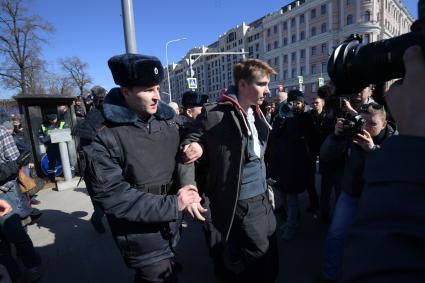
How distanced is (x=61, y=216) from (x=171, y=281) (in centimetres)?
366

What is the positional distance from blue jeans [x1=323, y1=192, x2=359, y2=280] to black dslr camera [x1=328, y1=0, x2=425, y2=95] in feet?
5.36

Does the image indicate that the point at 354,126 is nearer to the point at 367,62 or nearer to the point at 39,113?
the point at 367,62

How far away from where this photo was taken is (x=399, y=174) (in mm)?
510

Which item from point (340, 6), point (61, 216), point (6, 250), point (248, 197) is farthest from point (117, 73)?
point (340, 6)

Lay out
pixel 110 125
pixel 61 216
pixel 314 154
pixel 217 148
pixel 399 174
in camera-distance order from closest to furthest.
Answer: pixel 399 174
pixel 110 125
pixel 217 148
pixel 314 154
pixel 61 216

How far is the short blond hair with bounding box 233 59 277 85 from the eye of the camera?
2.11m

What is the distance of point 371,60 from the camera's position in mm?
795

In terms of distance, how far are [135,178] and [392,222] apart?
136 centimetres

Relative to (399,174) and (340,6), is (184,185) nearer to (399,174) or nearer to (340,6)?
(399,174)

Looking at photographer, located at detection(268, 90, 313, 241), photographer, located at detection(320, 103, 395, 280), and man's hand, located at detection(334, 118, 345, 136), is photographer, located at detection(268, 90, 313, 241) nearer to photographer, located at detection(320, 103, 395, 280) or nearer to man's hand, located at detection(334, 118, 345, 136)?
photographer, located at detection(320, 103, 395, 280)

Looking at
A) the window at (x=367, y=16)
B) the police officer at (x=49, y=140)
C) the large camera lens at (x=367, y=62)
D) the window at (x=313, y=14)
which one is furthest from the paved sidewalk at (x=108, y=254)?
the window at (x=313, y=14)

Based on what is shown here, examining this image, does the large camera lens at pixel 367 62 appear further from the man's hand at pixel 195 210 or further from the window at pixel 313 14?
the window at pixel 313 14

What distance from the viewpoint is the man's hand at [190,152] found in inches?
67.8

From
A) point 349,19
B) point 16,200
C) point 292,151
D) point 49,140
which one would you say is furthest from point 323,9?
point 16,200
